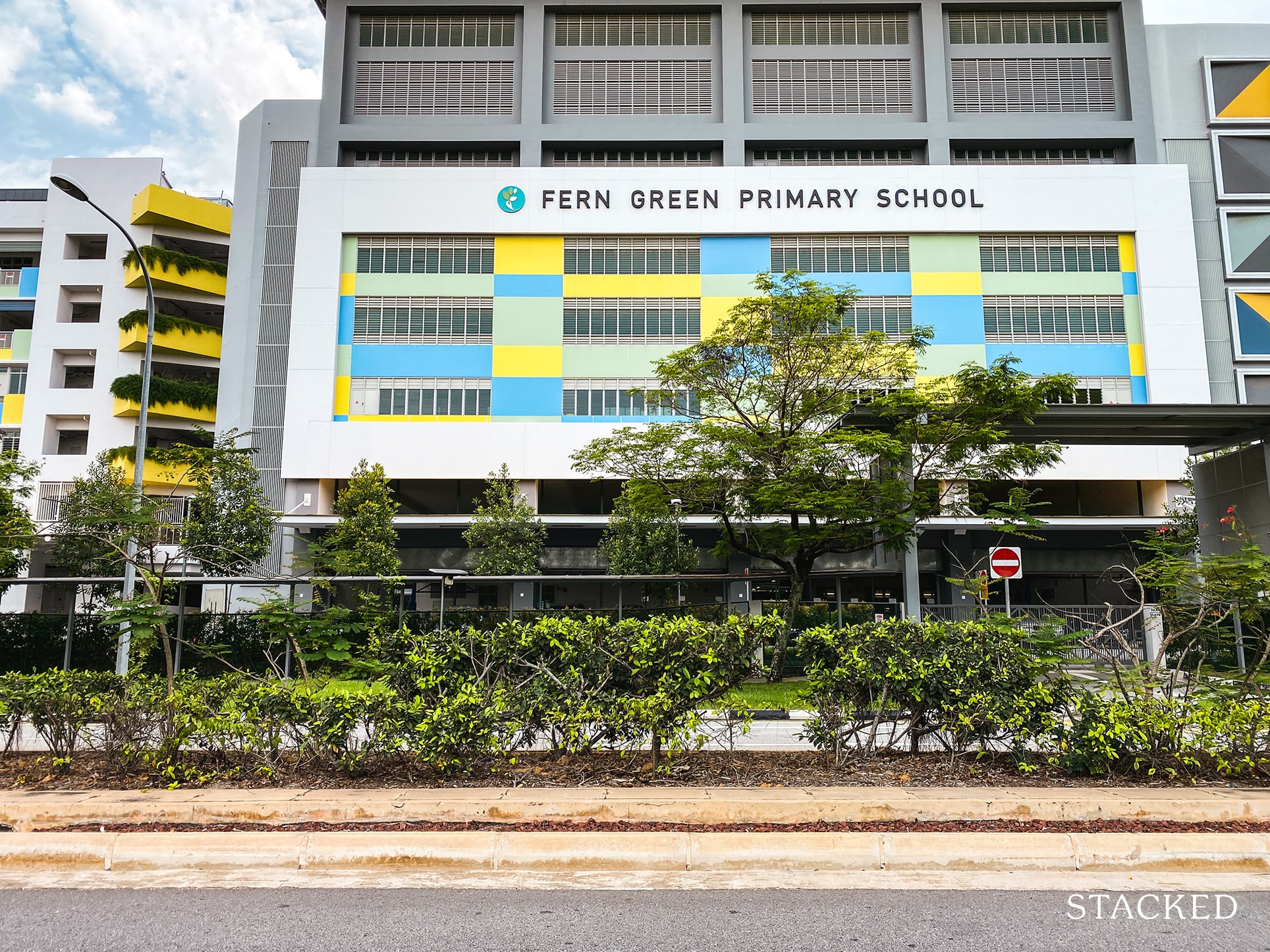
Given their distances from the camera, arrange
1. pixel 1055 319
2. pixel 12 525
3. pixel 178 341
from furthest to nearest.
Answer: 1. pixel 178 341
2. pixel 1055 319
3. pixel 12 525

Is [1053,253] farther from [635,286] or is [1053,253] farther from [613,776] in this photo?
[613,776]

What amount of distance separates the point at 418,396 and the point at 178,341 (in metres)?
13.2

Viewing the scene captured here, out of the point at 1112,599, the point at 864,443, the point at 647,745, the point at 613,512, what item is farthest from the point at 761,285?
the point at 1112,599

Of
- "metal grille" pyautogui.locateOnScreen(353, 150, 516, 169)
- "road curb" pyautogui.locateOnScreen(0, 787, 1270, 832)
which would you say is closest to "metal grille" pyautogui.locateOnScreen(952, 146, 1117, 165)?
"metal grille" pyautogui.locateOnScreen(353, 150, 516, 169)

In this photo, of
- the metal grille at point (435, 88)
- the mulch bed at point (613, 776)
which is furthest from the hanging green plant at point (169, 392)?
the mulch bed at point (613, 776)

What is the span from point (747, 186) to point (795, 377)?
17243 millimetres

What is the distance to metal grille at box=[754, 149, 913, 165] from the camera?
39219mm

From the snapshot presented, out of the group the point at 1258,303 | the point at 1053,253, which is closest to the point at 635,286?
the point at 1053,253

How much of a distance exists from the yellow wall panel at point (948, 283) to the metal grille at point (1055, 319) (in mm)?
792

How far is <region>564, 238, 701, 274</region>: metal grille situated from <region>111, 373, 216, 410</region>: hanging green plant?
58.0 ft

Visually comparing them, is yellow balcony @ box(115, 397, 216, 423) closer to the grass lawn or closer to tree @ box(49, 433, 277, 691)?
tree @ box(49, 433, 277, 691)

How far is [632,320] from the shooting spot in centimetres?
3628

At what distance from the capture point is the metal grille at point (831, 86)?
3934cm

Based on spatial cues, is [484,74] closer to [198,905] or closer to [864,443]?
[864,443]
